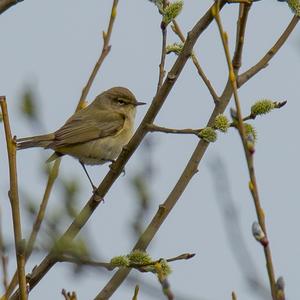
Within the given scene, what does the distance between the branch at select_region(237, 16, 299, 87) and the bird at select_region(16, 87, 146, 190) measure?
3133mm

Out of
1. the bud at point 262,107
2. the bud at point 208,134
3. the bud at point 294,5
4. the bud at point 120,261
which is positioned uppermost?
the bud at point 294,5

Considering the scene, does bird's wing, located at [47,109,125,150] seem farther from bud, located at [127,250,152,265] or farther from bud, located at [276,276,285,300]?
bud, located at [276,276,285,300]

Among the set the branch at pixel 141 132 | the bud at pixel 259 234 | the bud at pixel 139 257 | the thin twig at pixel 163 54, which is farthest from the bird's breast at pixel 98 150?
the bud at pixel 259 234

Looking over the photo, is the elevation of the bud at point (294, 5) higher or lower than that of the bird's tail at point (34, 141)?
lower

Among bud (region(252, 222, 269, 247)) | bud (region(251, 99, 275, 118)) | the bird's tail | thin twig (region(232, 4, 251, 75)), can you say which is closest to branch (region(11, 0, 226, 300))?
thin twig (region(232, 4, 251, 75))

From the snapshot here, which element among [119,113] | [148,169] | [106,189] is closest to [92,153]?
[119,113]

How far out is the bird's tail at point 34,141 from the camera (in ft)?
20.5

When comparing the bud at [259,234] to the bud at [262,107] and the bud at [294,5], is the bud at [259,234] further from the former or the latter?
the bud at [294,5]

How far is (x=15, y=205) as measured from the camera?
9.32ft

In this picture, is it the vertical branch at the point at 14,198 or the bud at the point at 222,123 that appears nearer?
the vertical branch at the point at 14,198

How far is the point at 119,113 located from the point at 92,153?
948 millimetres

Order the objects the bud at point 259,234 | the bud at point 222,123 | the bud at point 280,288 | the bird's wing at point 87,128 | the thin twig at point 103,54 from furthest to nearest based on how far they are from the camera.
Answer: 1. the bird's wing at point 87,128
2. the thin twig at point 103,54
3. the bud at point 222,123
4. the bud at point 259,234
5. the bud at point 280,288

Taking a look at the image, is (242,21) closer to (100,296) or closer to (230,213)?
(230,213)

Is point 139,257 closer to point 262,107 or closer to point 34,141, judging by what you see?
point 262,107
